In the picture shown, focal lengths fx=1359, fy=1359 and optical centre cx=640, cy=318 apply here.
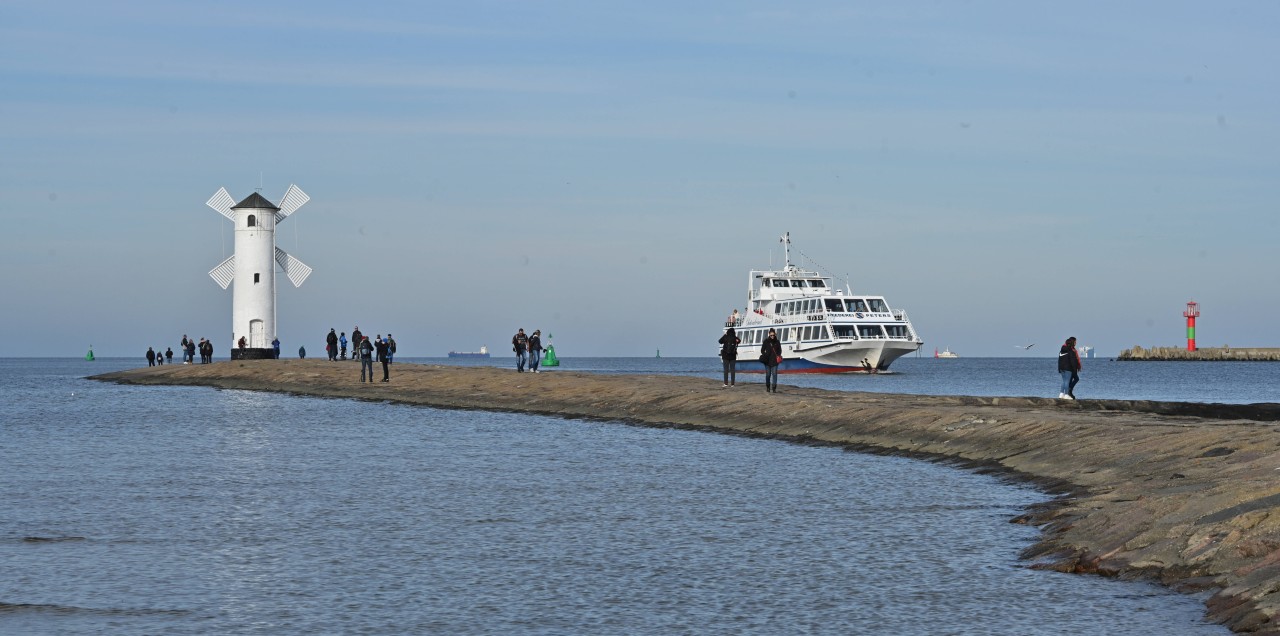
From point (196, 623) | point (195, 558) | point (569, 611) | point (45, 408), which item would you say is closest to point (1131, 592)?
point (569, 611)

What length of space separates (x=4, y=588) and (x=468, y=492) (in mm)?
8519

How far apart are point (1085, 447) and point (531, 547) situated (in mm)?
10429

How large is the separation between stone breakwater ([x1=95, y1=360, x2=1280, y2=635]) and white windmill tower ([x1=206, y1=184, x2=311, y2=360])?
2422 centimetres

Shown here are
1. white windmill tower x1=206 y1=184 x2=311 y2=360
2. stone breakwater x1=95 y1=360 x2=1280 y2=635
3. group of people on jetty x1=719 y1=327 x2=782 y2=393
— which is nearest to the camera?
stone breakwater x1=95 y1=360 x2=1280 y2=635

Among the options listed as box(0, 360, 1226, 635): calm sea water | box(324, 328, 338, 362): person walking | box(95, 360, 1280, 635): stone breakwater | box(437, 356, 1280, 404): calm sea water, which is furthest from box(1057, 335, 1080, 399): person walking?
box(324, 328, 338, 362): person walking

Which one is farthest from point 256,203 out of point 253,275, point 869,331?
point 869,331

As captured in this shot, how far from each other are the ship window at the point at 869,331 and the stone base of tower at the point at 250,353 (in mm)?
37651

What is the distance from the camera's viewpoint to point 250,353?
74.6m

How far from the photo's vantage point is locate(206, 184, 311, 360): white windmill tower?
240 ft

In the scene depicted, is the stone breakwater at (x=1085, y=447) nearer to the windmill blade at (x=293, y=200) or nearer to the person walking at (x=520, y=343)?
the person walking at (x=520, y=343)

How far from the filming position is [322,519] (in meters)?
17.0

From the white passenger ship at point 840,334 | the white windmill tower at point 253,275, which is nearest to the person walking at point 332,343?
the white windmill tower at point 253,275

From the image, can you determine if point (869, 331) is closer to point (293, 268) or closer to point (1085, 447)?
point (293, 268)

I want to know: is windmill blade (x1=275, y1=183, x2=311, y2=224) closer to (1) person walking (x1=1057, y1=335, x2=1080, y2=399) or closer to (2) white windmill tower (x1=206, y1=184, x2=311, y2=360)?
(2) white windmill tower (x1=206, y1=184, x2=311, y2=360)
